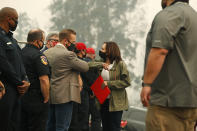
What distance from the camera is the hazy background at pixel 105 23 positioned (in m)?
41.8

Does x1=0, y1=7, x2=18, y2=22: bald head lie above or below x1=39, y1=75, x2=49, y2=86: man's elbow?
above

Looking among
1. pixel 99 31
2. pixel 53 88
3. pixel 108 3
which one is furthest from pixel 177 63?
pixel 108 3

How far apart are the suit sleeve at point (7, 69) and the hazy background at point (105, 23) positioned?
117ft

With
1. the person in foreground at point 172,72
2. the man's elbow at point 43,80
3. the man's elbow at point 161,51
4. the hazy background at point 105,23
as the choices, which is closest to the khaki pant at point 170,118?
the person in foreground at point 172,72

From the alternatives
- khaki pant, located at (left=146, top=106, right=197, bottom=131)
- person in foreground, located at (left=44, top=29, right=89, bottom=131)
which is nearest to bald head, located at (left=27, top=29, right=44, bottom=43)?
person in foreground, located at (left=44, top=29, right=89, bottom=131)

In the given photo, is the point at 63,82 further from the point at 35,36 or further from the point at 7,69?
the point at 7,69

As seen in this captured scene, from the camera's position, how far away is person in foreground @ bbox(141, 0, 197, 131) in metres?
3.23

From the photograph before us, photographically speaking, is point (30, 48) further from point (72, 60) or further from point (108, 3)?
point (108, 3)

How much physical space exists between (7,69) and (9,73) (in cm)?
5

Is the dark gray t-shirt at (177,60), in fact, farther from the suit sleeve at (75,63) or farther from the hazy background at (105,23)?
the hazy background at (105,23)

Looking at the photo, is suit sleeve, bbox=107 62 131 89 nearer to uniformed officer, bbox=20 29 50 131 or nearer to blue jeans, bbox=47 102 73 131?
blue jeans, bbox=47 102 73 131

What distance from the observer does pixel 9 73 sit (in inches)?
175

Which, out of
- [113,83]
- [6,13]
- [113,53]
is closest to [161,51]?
[6,13]

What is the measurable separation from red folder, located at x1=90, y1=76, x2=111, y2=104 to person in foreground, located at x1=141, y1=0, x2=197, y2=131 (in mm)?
3135
